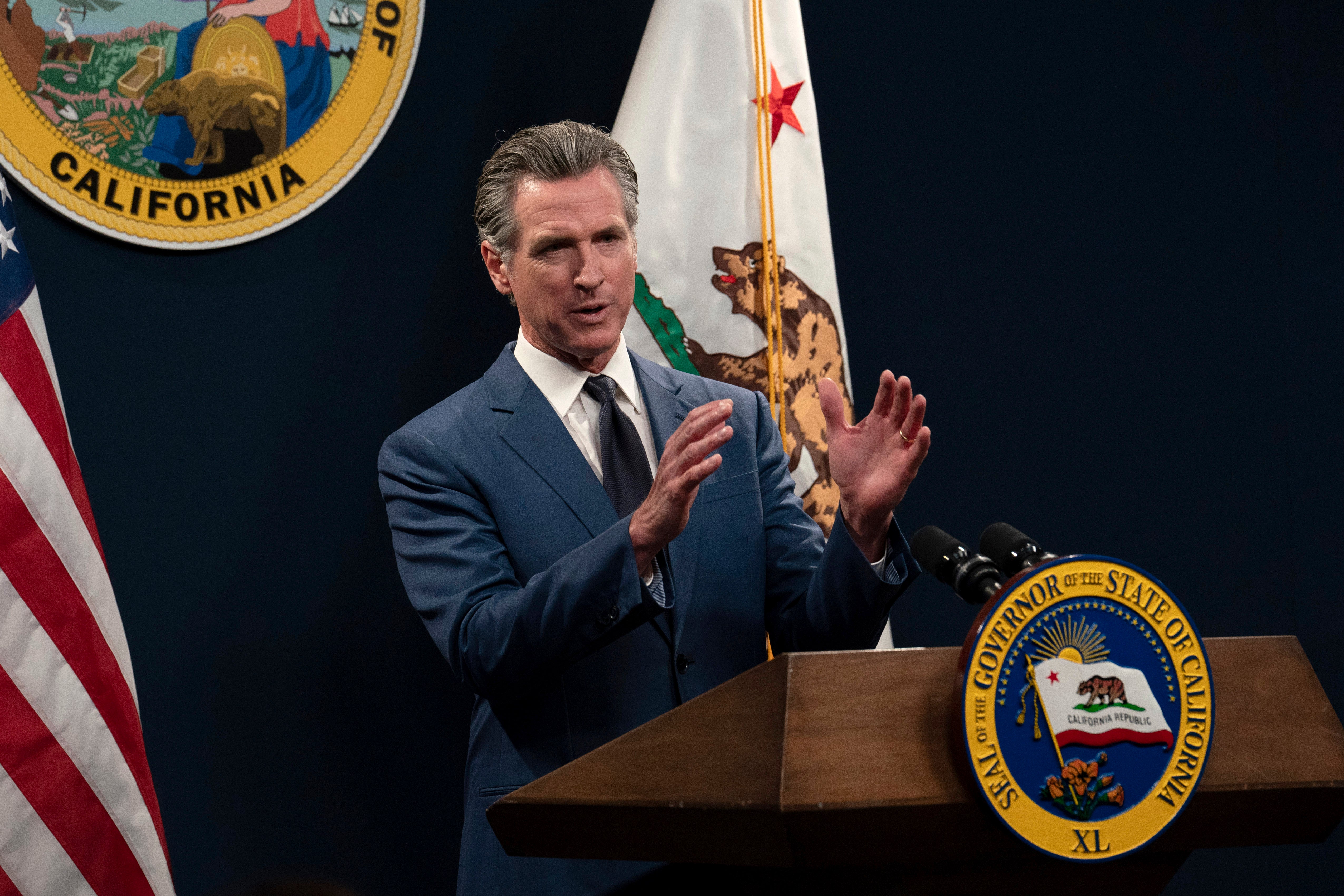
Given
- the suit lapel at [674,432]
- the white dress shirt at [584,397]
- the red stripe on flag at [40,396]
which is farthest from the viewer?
the red stripe on flag at [40,396]

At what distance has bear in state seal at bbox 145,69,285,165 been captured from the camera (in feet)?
6.48

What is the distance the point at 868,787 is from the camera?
761 mm

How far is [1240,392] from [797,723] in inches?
88.0

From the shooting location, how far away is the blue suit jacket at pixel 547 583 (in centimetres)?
127

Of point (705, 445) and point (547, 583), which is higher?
point (705, 445)

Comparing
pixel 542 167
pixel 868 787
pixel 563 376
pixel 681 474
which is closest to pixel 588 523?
pixel 563 376

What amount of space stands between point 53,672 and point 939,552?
1.25m

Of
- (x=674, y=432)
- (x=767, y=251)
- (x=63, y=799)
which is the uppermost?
(x=767, y=251)

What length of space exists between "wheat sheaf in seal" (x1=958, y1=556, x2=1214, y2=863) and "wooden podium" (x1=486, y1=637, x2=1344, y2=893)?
0.07ft

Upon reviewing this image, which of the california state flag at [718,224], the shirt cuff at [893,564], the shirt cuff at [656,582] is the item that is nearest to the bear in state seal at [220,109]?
the california state flag at [718,224]

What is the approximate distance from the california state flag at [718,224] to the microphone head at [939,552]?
3.01 feet

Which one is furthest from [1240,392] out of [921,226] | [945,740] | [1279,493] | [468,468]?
[945,740]

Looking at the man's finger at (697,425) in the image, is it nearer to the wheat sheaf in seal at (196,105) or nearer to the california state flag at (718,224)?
the california state flag at (718,224)

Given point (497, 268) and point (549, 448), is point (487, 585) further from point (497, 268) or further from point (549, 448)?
point (497, 268)
